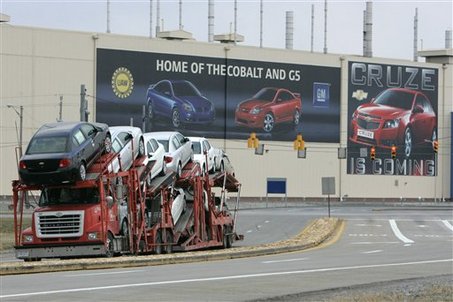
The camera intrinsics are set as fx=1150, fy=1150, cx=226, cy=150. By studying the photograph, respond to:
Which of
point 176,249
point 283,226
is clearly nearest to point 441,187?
point 283,226

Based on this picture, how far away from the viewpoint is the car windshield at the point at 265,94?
112 m

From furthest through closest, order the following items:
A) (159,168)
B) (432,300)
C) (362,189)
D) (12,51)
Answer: (362,189), (12,51), (159,168), (432,300)

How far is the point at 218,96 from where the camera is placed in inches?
4291

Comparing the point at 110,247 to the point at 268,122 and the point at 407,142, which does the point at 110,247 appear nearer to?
the point at 268,122

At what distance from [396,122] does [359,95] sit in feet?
16.7

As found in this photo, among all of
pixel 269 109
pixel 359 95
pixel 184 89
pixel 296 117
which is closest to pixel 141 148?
pixel 184 89

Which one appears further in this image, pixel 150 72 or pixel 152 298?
pixel 150 72

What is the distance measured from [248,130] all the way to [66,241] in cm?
7902

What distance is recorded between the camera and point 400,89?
121 m

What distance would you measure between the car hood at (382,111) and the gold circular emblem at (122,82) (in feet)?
89.1

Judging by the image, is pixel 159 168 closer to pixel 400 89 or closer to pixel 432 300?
pixel 432 300

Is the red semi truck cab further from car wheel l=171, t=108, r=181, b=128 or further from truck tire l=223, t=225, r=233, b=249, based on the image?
car wheel l=171, t=108, r=181, b=128

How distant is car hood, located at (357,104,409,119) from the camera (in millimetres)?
118562

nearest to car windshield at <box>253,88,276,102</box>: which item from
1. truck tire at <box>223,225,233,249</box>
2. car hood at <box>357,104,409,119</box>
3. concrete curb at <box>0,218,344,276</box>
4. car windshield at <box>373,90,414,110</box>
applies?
car hood at <box>357,104,409,119</box>
